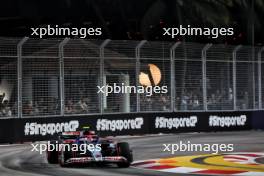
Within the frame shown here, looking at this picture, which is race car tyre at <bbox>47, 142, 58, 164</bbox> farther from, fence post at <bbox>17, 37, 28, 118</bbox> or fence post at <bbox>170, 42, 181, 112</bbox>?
fence post at <bbox>170, 42, 181, 112</bbox>

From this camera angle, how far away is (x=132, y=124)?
25.6 metres

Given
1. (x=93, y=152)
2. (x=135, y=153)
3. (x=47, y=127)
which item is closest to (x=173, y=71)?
(x=47, y=127)

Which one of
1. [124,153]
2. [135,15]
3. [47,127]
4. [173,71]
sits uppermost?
[135,15]

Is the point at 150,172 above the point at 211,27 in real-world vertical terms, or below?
below

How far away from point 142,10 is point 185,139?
19874 millimetres

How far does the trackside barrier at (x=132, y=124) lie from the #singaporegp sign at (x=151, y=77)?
1.12 metres

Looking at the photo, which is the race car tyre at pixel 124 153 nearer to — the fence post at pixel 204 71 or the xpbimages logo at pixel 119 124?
the xpbimages logo at pixel 119 124

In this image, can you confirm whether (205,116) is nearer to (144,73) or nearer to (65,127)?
(144,73)

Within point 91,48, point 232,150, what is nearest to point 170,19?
point 91,48

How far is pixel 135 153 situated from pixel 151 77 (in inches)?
313

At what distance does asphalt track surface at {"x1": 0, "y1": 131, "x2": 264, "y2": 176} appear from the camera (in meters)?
14.0

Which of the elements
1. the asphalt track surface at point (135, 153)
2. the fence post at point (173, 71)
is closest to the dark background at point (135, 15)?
the fence post at point (173, 71)

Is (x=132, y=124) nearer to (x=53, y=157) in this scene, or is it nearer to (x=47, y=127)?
(x=47, y=127)

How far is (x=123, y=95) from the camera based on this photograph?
1007 inches
